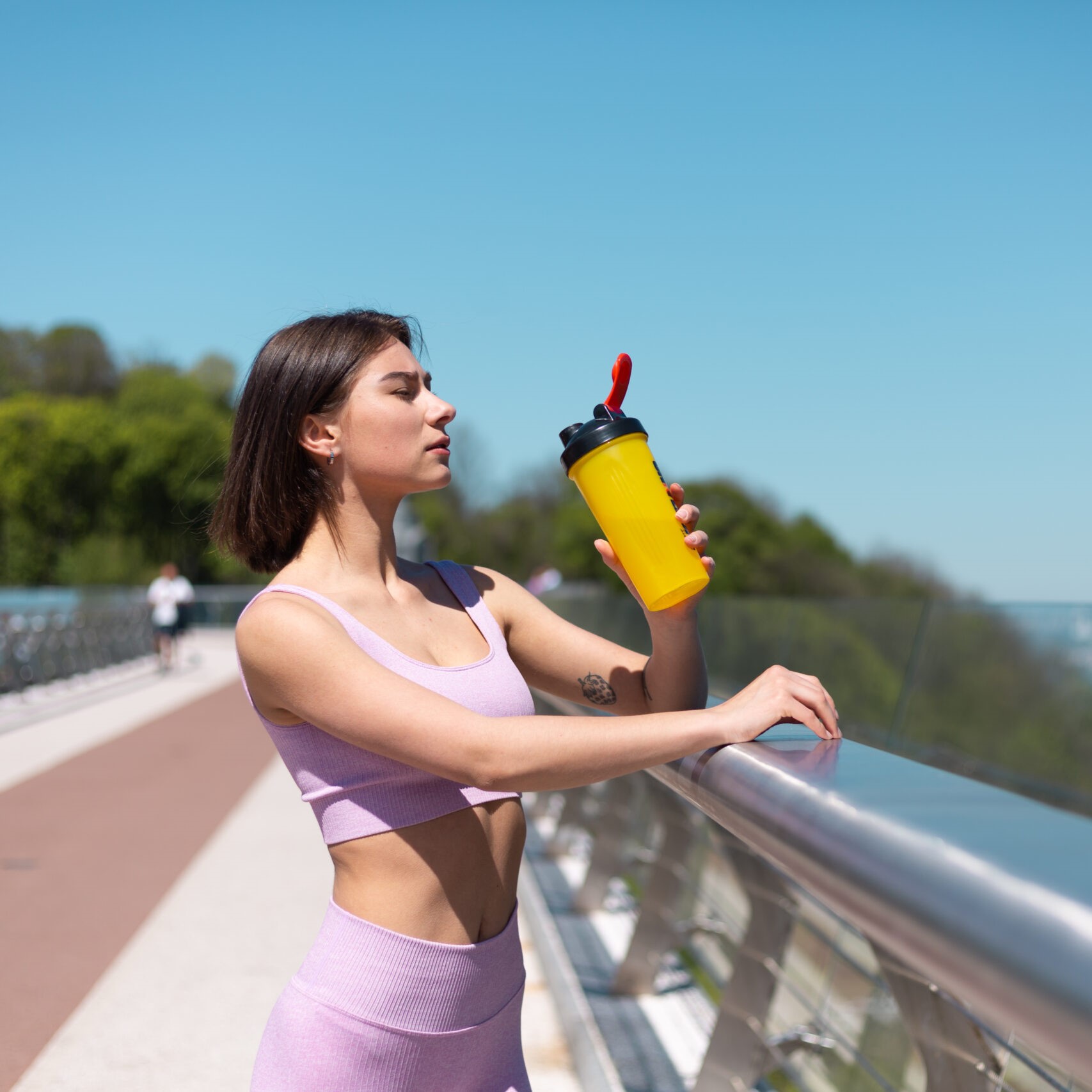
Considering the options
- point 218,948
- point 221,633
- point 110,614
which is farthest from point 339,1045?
point 221,633

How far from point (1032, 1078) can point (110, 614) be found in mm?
21967

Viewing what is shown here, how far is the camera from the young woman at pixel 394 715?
157cm

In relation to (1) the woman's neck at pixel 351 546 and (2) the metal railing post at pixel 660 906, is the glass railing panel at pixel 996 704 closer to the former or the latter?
(2) the metal railing post at pixel 660 906

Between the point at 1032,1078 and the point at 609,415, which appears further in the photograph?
the point at 609,415

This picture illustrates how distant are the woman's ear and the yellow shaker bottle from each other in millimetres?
408

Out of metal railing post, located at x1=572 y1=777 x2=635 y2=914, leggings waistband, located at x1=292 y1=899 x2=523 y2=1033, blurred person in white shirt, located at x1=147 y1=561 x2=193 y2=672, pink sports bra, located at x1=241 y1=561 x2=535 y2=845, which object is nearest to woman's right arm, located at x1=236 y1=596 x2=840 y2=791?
pink sports bra, located at x1=241 y1=561 x2=535 y2=845

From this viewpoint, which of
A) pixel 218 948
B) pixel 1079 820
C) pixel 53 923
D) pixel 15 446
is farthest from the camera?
pixel 15 446

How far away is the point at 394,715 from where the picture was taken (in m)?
1.58

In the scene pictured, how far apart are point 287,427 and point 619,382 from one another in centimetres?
54

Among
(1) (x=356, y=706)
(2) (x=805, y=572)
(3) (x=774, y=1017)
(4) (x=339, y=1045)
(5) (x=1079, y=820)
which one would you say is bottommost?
(2) (x=805, y=572)

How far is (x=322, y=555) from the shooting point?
6.42 ft

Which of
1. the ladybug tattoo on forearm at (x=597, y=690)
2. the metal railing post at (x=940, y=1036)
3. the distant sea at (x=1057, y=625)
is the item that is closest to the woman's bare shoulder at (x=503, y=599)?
the ladybug tattoo on forearm at (x=597, y=690)

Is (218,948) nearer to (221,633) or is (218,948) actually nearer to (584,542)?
(221,633)

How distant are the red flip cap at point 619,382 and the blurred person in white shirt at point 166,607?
66.8ft
